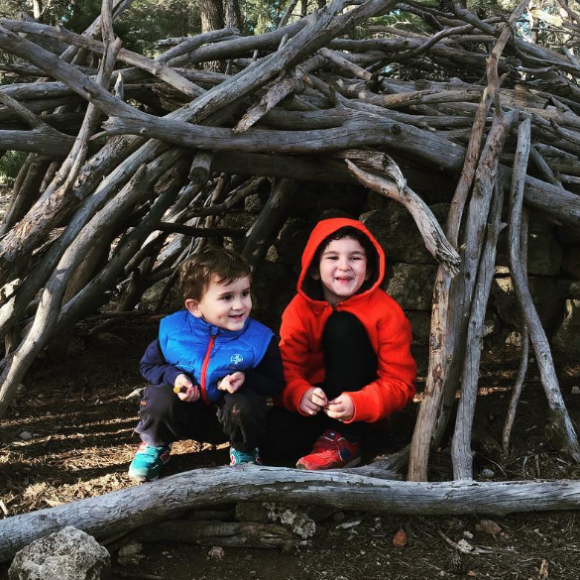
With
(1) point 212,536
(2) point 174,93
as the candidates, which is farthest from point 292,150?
(1) point 212,536

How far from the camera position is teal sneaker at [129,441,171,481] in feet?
9.56

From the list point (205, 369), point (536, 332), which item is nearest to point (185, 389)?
point (205, 369)

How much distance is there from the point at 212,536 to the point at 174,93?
2.28 m

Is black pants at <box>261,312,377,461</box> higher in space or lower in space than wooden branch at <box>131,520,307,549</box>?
higher

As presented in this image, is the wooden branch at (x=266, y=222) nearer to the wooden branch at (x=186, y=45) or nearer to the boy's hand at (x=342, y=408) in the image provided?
the wooden branch at (x=186, y=45)

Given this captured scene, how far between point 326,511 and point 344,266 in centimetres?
108

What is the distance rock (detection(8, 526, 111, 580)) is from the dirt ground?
0.20 meters

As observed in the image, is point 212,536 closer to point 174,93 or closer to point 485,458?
point 485,458

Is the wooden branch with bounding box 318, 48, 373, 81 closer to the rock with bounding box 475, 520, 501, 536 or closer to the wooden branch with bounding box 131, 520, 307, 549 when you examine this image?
the rock with bounding box 475, 520, 501, 536

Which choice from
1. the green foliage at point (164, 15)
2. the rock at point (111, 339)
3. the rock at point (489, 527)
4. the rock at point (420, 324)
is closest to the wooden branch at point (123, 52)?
the rock at point (111, 339)

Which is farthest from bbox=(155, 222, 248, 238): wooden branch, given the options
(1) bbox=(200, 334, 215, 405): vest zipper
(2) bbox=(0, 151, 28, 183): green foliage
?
(2) bbox=(0, 151, 28, 183): green foliage

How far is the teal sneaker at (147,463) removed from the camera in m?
2.91

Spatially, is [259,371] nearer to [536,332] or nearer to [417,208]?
[417,208]

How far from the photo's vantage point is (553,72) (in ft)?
15.9
